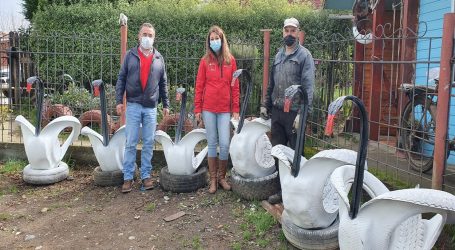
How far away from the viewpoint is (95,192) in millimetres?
5242

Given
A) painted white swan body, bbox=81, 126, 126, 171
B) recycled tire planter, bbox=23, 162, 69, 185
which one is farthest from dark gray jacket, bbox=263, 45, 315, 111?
recycled tire planter, bbox=23, 162, 69, 185

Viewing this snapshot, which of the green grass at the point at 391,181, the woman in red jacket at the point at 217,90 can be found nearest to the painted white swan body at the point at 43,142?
the woman in red jacket at the point at 217,90

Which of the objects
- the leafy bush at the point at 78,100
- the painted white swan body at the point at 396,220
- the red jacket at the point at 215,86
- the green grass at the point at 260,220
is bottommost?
the green grass at the point at 260,220

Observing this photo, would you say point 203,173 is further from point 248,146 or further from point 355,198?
point 355,198

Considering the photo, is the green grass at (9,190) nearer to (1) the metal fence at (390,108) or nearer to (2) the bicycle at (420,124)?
(1) the metal fence at (390,108)

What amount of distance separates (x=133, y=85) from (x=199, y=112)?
32.3 inches

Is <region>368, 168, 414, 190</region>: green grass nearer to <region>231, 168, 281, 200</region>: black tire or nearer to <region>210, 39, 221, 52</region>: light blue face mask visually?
<region>231, 168, 281, 200</region>: black tire

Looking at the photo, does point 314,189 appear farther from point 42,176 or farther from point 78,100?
point 78,100

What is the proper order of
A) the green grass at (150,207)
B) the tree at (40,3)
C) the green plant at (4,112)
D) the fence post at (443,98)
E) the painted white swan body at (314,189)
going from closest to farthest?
the painted white swan body at (314,189) < the fence post at (443,98) < the green grass at (150,207) < the green plant at (4,112) < the tree at (40,3)

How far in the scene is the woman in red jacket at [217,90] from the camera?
480 centimetres

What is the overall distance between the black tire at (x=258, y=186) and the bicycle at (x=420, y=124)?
4.51 ft

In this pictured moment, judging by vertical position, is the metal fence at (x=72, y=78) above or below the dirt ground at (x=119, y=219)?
above

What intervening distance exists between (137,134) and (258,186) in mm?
1578

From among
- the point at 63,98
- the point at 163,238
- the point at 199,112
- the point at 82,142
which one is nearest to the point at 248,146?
the point at 199,112
